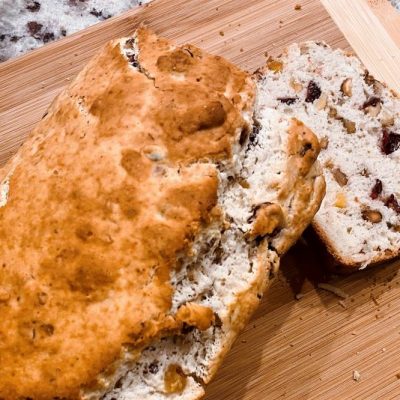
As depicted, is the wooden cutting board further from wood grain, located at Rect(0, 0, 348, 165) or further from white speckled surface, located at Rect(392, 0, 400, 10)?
white speckled surface, located at Rect(392, 0, 400, 10)

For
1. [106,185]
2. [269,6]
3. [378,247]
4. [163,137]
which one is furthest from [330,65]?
[106,185]

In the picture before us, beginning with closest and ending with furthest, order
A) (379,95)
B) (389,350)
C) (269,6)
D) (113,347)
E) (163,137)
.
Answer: (113,347), (163,137), (389,350), (379,95), (269,6)

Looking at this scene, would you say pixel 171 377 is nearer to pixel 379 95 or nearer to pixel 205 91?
pixel 205 91

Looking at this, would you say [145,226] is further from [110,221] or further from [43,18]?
[43,18]

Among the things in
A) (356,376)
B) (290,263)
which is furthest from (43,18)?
(356,376)

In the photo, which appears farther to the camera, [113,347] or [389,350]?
[389,350]

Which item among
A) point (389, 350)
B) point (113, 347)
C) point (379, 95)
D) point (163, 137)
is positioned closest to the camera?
point (113, 347)

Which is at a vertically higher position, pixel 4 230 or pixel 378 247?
pixel 4 230
